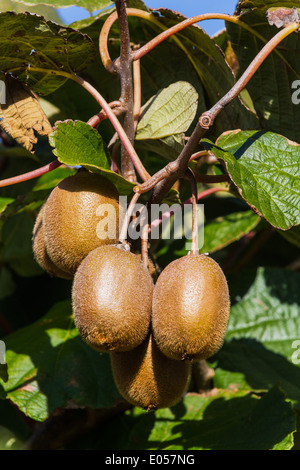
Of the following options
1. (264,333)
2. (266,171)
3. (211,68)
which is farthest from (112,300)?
(264,333)

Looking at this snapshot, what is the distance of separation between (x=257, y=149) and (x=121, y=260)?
13.4 inches

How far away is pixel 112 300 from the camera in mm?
922

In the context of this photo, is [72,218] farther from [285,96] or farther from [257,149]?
[285,96]

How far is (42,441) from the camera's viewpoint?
Answer: 1515 mm

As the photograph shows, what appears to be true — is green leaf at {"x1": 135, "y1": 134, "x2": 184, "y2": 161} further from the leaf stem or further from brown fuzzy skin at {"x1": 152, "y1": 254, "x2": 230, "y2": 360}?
brown fuzzy skin at {"x1": 152, "y1": 254, "x2": 230, "y2": 360}

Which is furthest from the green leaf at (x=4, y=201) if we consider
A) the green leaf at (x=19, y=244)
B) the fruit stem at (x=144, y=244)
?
the fruit stem at (x=144, y=244)

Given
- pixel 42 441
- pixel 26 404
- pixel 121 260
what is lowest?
pixel 42 441

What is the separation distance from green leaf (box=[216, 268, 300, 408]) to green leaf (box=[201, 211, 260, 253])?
0.16 m

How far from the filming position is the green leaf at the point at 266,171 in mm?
987

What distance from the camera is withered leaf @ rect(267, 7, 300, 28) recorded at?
1.08 metres

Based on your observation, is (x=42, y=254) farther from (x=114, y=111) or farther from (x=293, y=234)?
(x=293, y=234)

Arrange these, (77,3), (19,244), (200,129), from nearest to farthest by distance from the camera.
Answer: (200,129)
(77,3)
(19,244)

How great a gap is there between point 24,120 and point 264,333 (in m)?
0.96

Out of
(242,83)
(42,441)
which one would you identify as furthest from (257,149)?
(42,441)
